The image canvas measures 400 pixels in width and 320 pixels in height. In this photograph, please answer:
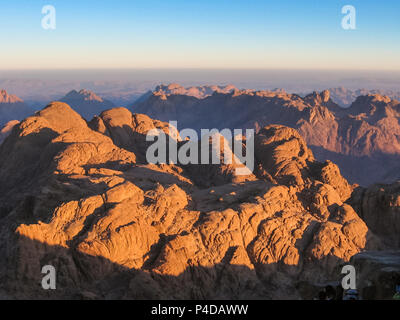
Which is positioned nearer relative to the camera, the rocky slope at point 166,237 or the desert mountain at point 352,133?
the rocky slope at point 166,237

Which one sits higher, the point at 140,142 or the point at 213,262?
the point at 140,142

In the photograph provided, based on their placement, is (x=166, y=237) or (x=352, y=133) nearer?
(x=166, y=237)

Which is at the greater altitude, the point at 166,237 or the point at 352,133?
→ the point at 166,237

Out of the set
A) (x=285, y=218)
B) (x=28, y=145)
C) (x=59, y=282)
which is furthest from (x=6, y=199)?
(x=285, y=218)

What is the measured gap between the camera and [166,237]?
937 inches

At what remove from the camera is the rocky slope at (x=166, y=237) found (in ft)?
69.6

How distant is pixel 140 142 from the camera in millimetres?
50406

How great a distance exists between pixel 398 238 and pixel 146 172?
868 inches

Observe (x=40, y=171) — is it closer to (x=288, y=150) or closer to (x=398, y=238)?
(x=288, y=150)

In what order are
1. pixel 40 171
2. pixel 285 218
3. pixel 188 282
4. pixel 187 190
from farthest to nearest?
pixel 40 171
pixel 187 190
pixel 285 218
pixel 188 282

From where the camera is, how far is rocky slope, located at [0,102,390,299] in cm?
2122

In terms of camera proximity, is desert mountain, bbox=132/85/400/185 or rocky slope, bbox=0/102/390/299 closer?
rocky slope, bbox=0/102/390/299
